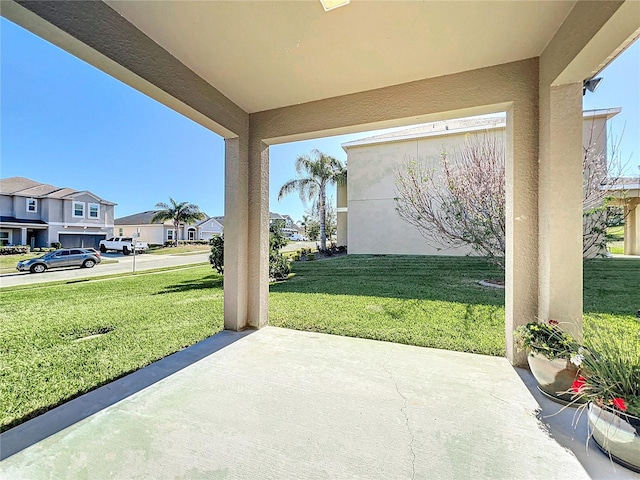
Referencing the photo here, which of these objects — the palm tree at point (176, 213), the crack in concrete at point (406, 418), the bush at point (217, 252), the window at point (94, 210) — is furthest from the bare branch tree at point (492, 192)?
the palm tree at point (176, 213)

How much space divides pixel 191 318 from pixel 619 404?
5691 mm

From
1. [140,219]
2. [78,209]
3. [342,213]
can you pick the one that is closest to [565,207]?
[342,213]

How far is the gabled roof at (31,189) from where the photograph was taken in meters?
20.4

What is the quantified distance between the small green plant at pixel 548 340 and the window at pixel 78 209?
30580 mm

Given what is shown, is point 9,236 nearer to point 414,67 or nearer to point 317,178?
point 317,178

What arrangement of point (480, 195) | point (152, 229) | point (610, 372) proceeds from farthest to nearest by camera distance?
point (152, 229) → point (480, 195) → point (610, 372)

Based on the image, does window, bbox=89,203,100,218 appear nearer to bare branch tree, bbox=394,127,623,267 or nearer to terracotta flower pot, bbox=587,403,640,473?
bare branch tree, bbox=394,127,623,267

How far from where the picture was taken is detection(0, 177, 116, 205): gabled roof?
20.4 meters

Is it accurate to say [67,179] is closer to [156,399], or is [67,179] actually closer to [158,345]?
[158,345]

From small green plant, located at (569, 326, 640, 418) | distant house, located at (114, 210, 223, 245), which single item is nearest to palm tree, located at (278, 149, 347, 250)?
small green plant, located at (569, 326, 640, 418)

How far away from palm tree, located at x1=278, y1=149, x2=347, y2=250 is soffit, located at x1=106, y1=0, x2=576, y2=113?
51.6 feet

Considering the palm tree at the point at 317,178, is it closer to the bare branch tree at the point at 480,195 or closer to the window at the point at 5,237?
the bare branch tree at the point at 480,195

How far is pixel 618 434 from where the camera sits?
5.51 feet

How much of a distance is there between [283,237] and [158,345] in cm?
612
